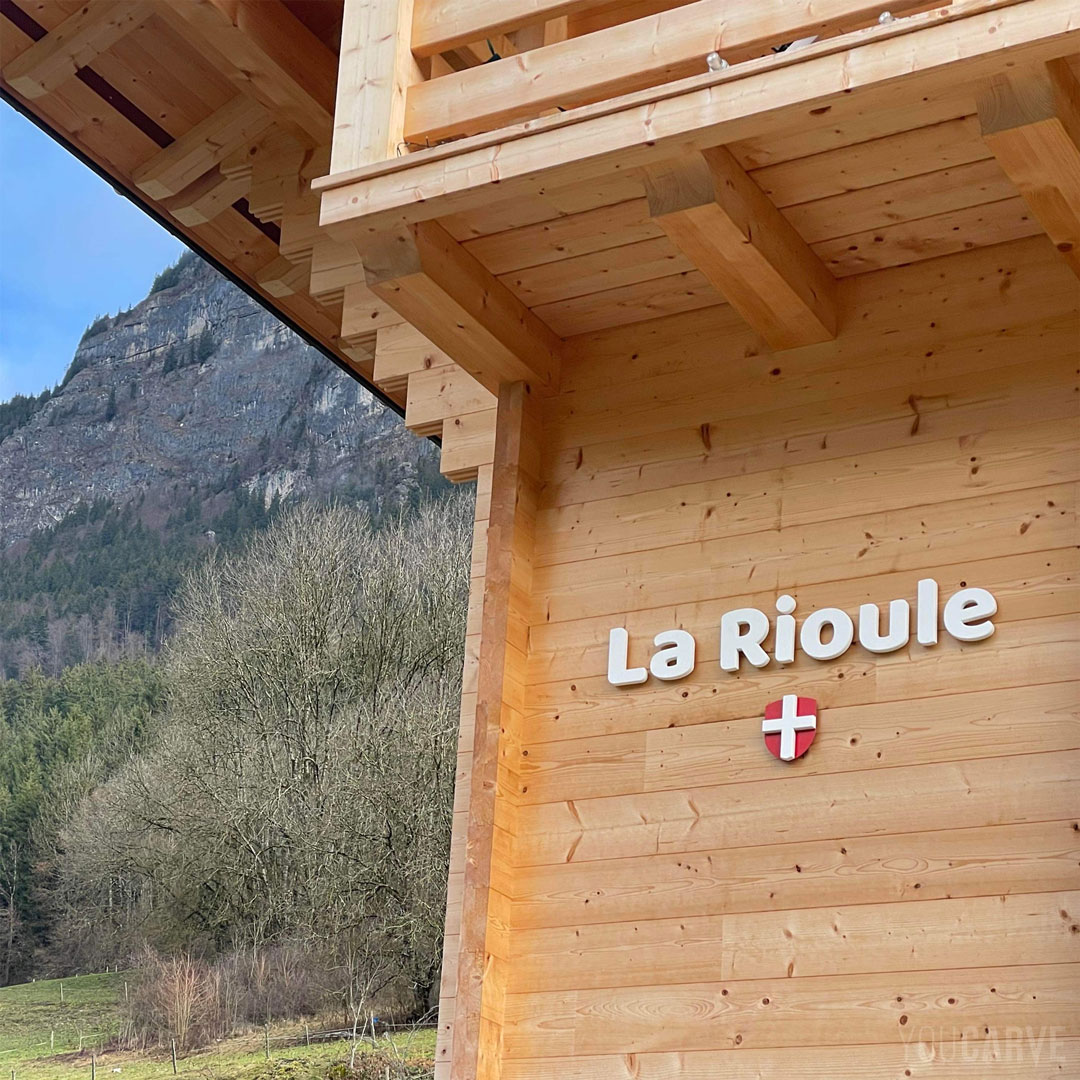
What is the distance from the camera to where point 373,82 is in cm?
427

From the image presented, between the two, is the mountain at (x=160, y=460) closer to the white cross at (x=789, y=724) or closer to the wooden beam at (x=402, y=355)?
the wooden beam at (x=402, y=355)

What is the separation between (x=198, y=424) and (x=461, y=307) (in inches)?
1701

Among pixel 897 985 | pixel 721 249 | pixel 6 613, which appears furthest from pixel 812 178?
pixel 6 613

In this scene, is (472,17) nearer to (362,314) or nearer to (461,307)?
(461,307)

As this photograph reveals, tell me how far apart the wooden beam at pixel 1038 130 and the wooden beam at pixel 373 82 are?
5.11 ft

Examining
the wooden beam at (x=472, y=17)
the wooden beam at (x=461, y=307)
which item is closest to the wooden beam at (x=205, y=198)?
the wooden beam at (x=461, y=307)

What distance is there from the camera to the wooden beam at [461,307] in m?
4.26

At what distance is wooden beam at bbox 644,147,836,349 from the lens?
3.89m

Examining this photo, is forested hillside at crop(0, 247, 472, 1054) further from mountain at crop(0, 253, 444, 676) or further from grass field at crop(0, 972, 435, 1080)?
grass field at crop(0, 972, 435, 1080)

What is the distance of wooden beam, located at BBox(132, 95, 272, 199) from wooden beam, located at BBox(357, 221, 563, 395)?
181cm

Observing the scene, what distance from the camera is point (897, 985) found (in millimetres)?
3791

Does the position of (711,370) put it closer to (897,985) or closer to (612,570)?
(612,570)

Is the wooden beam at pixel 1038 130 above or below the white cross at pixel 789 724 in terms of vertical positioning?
above

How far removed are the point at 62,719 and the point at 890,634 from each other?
29.6 m
